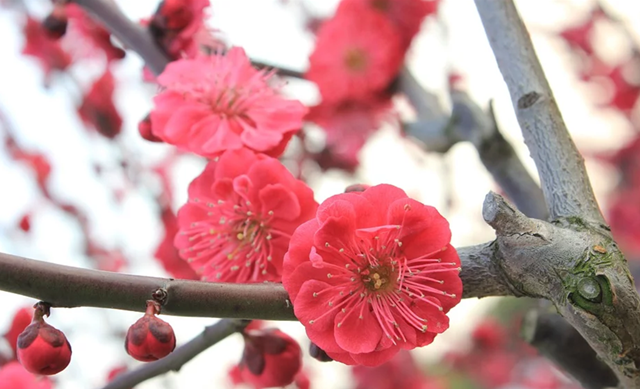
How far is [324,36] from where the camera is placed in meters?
1.15

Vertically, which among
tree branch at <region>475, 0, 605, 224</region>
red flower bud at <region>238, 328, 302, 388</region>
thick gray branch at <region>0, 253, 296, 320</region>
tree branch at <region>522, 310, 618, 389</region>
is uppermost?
tree branch at <region>475, 0, 605, 224</region>

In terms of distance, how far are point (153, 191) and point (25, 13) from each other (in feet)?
1.67

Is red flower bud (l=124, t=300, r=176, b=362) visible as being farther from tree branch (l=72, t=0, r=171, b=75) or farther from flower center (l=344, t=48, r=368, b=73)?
flower center (l=344, t=48, r=368, b=73)

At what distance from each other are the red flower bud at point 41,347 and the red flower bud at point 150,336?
0.17ft

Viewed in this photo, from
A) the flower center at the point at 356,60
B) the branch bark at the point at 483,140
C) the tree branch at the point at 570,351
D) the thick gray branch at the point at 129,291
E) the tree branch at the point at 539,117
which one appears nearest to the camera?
the thick gray branch at the point at 129,291

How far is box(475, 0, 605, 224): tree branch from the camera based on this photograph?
19.6 inches

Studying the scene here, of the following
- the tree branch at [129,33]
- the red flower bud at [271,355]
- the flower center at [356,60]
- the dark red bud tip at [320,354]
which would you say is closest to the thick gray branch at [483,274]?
the dark red bud tip at [320,354]

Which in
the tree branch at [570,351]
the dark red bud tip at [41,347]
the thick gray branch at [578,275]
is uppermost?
the thick gray branch at [578,275]

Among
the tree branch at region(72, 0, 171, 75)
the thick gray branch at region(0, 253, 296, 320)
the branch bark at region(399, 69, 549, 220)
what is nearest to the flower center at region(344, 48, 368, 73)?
the branch bark at region(399, 69, 549, 220)

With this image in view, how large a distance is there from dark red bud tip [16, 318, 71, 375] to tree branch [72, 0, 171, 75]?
16.9 inches

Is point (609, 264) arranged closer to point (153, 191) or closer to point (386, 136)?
point (386, 136)

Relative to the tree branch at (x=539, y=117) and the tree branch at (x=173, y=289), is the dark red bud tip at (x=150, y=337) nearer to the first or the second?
the tree branch at (x=173, y=289)

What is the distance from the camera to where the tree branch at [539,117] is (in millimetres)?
497

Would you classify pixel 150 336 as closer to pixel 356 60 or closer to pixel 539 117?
pixel 539 117
